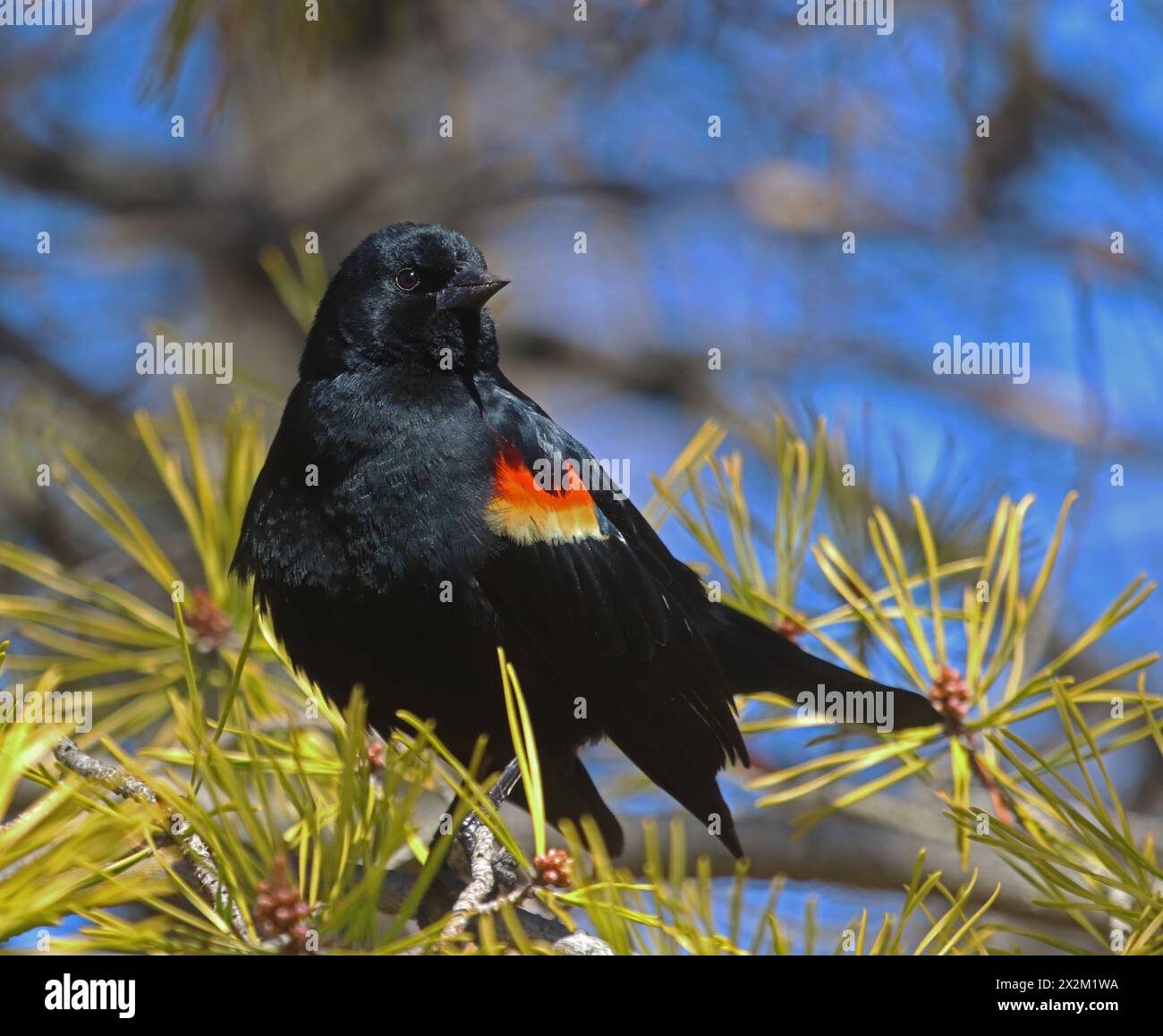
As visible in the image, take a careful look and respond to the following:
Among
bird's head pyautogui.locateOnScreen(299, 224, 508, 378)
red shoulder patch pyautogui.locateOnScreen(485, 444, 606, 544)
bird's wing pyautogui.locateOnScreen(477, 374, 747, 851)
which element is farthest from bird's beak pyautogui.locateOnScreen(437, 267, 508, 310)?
red shoulder patch pyautogui.locateOnScreen(485, 444, 606, 544)

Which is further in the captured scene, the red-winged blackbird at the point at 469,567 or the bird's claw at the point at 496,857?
the red-winged blackbird at the point at 469,567

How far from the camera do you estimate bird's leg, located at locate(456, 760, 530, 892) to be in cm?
163

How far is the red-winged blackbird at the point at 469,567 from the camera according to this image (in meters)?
1.88

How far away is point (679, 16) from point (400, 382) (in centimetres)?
262

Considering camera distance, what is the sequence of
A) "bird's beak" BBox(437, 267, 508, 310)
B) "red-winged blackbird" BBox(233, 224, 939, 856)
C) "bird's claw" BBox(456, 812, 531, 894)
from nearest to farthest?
1. "bird's claw" BBox(456, 812, 531, 894)
2. "red-winged blackbird" BBox(233, 224, 939, 856)
3. "bird's beak" BBox(437, 267, 508, 310)

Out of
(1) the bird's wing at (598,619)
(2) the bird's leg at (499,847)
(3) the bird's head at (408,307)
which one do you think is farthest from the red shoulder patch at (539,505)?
(2) the bird's leg at (499,847)

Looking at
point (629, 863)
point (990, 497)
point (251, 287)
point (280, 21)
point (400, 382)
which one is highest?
point (280, 21)

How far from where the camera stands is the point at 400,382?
2.05 metres

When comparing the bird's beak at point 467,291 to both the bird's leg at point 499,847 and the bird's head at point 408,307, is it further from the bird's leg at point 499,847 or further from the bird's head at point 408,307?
the bird's leg at point 499,847

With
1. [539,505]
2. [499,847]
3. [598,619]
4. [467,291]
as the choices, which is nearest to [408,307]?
[467,291]

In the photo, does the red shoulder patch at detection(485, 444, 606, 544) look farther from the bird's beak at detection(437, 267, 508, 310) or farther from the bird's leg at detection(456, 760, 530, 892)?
the bird's leg at detection(456, 760, 530, 892)

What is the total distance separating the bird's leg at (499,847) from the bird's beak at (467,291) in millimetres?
804
